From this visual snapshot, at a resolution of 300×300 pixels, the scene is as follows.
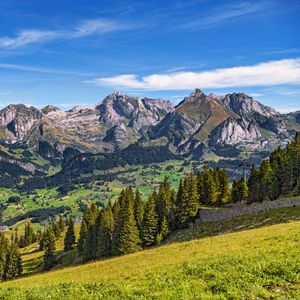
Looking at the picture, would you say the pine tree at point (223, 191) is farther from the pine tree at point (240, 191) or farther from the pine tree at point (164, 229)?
the pine tree at point (164, 229)

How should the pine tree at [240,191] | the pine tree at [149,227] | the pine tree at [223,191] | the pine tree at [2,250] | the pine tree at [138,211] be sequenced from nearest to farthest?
the pine tree at [149,227]
the pine tree at [138,211]
the pine tree at [240,191]
the pine tree at [223,191]
the pine tree at [2,250]

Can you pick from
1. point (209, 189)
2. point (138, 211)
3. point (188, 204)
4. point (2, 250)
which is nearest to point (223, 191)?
point (209, 189)

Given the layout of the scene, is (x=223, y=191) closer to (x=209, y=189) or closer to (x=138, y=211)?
(x=209, y=189)

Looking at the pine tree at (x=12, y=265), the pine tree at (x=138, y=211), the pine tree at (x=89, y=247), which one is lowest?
the pine tree at (x=12, y=265)

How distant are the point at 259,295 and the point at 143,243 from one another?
262 ft

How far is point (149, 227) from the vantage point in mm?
93250

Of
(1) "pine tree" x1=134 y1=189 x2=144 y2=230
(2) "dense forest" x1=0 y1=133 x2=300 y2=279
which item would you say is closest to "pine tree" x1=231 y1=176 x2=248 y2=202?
(2) "dense forest" x1=0 y1=133 x2=300 y2=279

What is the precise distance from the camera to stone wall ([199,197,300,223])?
6832cm

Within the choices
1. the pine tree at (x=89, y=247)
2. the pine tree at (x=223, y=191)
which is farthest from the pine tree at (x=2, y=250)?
the pine tree at (x=223, y=191)

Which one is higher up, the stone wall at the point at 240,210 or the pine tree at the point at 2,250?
the stone wall at the point at 240,210

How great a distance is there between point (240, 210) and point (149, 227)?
84.2 ft

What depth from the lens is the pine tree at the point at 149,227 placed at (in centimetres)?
9288

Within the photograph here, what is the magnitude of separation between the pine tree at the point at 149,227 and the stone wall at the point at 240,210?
485 inches

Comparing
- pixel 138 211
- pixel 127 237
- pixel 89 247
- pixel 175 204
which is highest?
pixel 175 204
